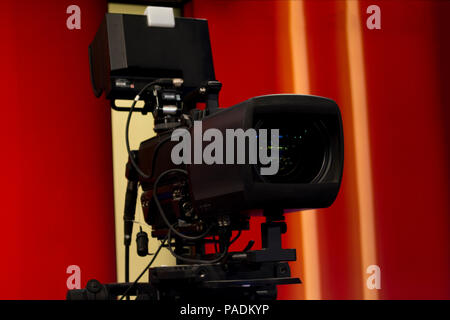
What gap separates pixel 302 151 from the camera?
127 cm

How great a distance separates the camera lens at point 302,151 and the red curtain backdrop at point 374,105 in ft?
4.26

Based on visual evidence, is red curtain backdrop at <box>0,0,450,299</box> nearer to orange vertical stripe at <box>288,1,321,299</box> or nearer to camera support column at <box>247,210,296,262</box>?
orange vertical stripe at <box>288,1,321,299</box>

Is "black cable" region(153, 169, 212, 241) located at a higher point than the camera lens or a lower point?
lower

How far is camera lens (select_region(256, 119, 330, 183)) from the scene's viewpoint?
4.07 ft

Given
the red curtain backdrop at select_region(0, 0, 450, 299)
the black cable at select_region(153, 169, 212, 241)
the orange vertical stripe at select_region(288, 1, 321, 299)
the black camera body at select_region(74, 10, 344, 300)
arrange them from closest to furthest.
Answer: the black camera body at select_region(74, 10, 344, 300)
the black cable at select_region(153, 169, 212, 241)
the red curtain backdrop at select_region(0, 0, 450, 299)
the orange vertical stripe at select_region(288, 1, 321, 299)

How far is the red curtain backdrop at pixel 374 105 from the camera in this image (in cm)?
256

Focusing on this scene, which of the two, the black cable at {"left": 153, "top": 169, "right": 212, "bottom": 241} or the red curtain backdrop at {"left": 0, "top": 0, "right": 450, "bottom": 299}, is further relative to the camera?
the red curtain backdrop at {"left": 0, "top": 0, "right": 450, "bottom": 299}

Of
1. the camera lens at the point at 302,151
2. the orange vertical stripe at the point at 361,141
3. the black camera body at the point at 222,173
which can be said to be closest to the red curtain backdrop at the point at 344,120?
the orange vertical stripe at the point at 361,141
